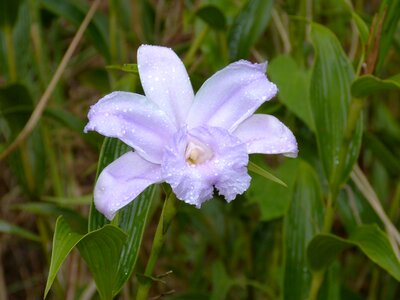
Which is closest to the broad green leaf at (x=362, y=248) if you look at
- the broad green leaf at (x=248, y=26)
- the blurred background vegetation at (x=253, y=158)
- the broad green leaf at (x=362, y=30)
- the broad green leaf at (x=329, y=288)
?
the blurred background vegetation at (x=253, y=158)

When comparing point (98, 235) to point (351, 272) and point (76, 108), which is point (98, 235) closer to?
point (351, 272)

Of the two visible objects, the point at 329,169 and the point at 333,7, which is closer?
the point at 329,169

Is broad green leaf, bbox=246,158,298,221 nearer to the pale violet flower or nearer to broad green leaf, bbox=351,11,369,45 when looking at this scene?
broad green leaf, bbox=351,11,369,45

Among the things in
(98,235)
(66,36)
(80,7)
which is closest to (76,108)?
(66,36)

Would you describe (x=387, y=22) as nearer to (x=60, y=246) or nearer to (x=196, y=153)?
(x=196, y=153)

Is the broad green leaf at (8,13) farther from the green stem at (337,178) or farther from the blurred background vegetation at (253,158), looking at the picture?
the green stem at (337,178)

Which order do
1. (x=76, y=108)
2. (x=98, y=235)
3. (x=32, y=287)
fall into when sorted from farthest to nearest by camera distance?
(x=76, y=108) < (x=32, y=287) < (x=98, y=235)
